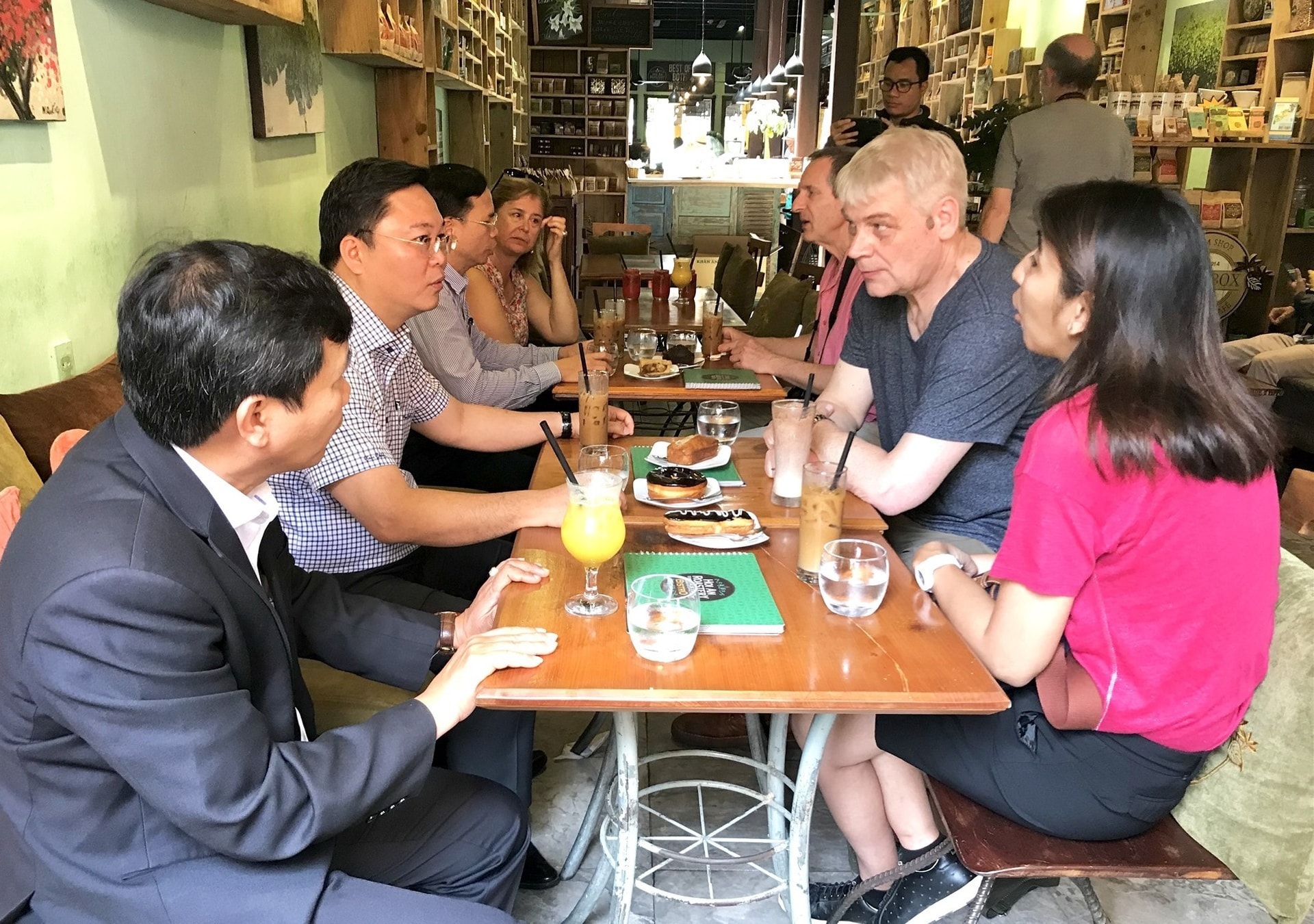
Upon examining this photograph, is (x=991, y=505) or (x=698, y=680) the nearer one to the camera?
(x=698, y=680)

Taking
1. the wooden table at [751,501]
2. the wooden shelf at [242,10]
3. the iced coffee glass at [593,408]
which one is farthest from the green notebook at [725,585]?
the wooden shelf at [242,10]

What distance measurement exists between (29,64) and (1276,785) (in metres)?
2.46

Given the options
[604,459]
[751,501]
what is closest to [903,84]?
Result: [751,501]

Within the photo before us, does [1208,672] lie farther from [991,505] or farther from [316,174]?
[316,174]

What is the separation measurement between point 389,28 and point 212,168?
5.00 feet

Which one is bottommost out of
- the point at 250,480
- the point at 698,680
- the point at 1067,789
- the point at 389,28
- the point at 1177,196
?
the point at 1067,789

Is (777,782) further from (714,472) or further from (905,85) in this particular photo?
(905,85)

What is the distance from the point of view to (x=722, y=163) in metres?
16.8

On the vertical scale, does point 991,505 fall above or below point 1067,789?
above

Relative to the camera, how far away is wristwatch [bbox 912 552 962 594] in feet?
5.33

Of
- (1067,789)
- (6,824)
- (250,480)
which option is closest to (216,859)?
(6,824)

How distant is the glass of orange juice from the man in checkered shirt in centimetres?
31

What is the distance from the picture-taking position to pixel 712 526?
179 centimetres

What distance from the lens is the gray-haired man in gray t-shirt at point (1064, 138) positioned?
4.70 metres
